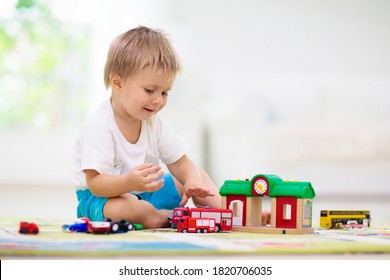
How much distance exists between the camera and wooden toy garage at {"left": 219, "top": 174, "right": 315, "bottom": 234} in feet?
4.04

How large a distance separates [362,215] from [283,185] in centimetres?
30

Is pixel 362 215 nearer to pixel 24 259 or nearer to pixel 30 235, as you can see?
pixel 30 235

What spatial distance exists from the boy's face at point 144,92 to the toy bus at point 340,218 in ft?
1.54

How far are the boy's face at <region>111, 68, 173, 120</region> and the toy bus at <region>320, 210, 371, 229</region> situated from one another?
1.54ft

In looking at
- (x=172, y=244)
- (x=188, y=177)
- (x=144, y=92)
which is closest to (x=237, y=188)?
(x=188, y=177)

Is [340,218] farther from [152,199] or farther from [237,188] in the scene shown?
[152,199]

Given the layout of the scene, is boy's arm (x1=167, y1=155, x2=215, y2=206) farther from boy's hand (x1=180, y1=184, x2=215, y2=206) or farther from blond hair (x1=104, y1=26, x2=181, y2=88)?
blond hair (x1=104, y1=26, x2=181, y2=88)

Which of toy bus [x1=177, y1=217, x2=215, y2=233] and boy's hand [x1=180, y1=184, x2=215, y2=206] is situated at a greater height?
boy's hand [x1=180, y1=184, x2=215, y2=206]

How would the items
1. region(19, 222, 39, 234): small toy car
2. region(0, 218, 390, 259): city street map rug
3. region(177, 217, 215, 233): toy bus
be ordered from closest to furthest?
1. region(0, 218, 390, 259): city street map rug
2. region(19, 222, 39, 234): small toy car
3. region(177, 217, 215, 233): toy bus

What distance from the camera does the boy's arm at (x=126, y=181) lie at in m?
1.19

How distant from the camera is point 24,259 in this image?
2.55ft

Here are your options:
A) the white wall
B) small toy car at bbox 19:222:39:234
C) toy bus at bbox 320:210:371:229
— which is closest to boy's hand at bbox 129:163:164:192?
small toy car at bbox 19:222:39:234

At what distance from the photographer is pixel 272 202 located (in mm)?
1265

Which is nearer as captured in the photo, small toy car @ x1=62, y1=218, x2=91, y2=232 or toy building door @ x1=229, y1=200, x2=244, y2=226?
small toy car @ x1=62, y1=218, x2=91, y2=232
